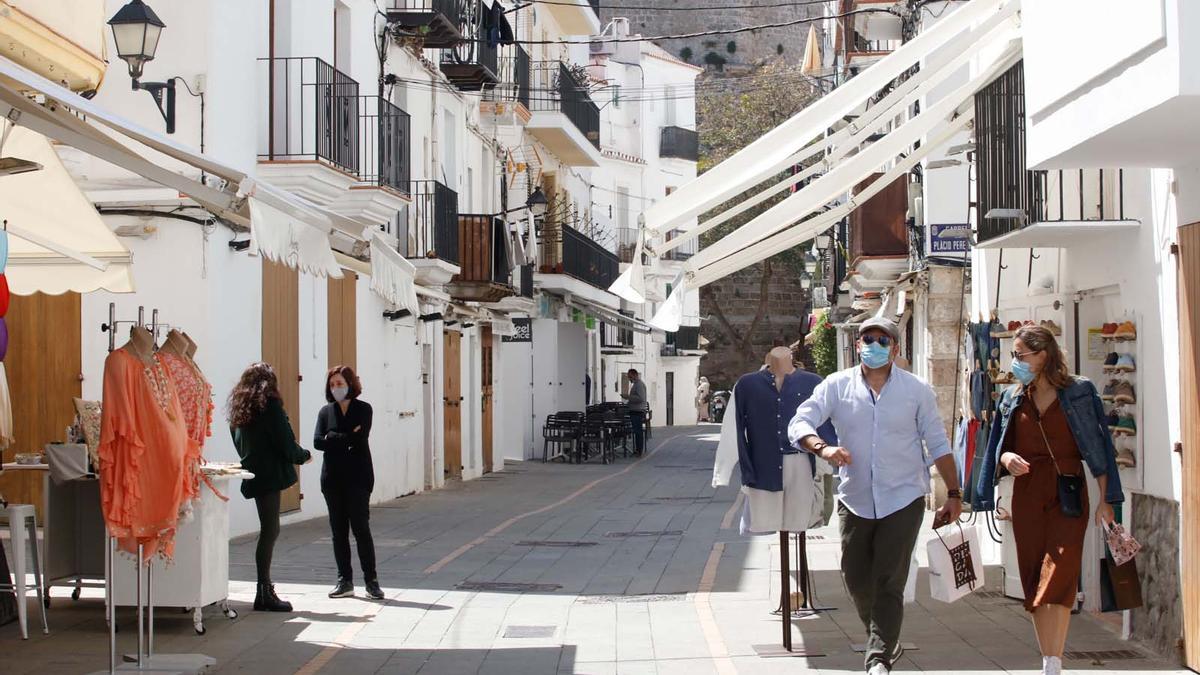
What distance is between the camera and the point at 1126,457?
10.0 meters

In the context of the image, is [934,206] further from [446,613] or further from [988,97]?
[446,613]

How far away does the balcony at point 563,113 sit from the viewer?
3481 centimetres

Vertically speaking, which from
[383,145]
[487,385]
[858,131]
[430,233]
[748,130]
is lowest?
[487,385]

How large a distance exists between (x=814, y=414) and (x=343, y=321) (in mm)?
13291

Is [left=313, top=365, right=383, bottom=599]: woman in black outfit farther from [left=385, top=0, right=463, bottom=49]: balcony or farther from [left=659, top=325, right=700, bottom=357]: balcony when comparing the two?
[left=659, top=325, right=700, bottom=357]: balcony

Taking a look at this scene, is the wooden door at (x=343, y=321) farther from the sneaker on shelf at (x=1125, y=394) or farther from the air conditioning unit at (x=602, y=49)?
the air conditioning unit at (x=602, y=49)

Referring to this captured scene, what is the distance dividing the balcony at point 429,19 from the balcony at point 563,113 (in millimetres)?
8651

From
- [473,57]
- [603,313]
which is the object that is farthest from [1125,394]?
[603,313]

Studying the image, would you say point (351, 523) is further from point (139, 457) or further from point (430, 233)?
point (430, 233)

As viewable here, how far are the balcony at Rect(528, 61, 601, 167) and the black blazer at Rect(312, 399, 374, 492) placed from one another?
862 inches

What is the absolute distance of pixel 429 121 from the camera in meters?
26.0

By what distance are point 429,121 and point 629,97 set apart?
32055mm

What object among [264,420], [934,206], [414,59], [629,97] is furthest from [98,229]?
[629,97]

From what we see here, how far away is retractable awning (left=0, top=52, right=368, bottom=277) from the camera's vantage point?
25.9ft
